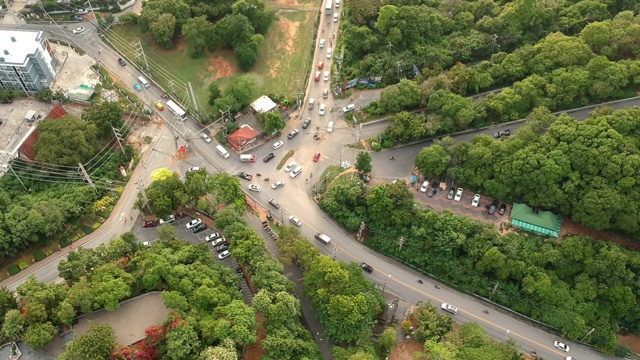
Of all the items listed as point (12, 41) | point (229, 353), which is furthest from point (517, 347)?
point (12, 41)

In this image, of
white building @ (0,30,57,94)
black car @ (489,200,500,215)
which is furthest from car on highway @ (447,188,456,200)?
white building @ (0,30,57,94)

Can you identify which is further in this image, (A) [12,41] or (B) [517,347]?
(A) [12,41]

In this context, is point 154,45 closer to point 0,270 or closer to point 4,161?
point 4,161

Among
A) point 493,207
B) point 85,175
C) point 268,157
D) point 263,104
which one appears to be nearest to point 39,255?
point 85,175

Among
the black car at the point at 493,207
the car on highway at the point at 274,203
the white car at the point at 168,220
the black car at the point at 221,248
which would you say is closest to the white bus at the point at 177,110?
the white car at the point at 168,220

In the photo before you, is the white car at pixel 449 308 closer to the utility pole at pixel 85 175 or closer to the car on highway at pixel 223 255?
the car on highway at pixel 223 255
